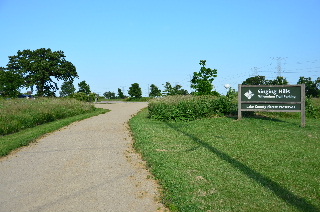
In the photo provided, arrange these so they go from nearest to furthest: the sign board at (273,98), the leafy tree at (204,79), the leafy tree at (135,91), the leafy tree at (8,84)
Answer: the sign board at (273,98) < the leafy tree at (204,79) < the leafy tree at (8,84) < the leafy tree at (135,91)

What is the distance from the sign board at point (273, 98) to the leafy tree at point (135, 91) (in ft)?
161

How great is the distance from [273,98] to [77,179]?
10.6 m

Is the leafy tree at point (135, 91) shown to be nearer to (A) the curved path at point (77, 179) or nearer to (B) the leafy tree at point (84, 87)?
(B) the leafy tree at point (84, 87)

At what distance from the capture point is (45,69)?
48.8m

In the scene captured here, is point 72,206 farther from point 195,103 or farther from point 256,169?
point 195,103

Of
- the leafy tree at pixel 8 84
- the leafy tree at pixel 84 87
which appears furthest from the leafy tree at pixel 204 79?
the leafy tree at pixel 84 87

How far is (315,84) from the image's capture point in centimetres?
8619

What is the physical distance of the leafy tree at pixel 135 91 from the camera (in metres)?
62.0

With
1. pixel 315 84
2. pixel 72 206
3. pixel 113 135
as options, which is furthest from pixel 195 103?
pixel 315 84

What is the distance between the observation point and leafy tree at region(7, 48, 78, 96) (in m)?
48.3

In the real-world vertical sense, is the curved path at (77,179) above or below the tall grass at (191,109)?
below

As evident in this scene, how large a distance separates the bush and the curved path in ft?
17.3

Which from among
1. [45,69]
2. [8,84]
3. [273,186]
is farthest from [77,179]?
[45,69]

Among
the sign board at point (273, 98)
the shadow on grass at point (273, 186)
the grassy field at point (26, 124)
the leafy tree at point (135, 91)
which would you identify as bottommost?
the shadow on grass at point (273, 186)
